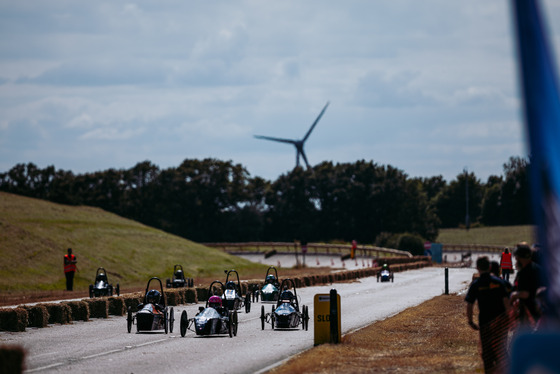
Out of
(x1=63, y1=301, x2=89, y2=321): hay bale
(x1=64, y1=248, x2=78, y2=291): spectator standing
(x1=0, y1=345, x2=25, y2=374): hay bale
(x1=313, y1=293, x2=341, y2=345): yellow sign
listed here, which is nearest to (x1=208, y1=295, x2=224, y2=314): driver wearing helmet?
(x1=313, y1=293, x2=341, y2=345): yellow sign

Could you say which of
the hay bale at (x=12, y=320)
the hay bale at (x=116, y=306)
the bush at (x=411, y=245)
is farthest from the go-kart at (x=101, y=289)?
the bush at (x=411, y=245)

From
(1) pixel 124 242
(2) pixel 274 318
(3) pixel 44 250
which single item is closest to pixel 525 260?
(2) pixel 274 318

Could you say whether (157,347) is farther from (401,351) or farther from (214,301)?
(401,351)

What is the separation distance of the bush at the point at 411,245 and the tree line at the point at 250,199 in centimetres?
2308

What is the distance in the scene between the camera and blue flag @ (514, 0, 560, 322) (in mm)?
8289

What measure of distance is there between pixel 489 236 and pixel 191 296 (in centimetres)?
10984

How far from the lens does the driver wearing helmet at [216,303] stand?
22.1m

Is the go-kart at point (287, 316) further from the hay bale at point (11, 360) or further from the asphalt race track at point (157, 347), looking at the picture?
the hay bale at point (11, 360)

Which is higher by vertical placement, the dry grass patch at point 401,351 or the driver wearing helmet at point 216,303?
the driver wearing helmet at point 216,303

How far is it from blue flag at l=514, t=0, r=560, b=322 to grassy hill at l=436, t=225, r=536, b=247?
120 m

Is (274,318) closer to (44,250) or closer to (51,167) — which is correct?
(44,250)

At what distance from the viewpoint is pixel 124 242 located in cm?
7575

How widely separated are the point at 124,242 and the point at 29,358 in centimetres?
5858

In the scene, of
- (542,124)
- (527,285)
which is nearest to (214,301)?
(527,285)
